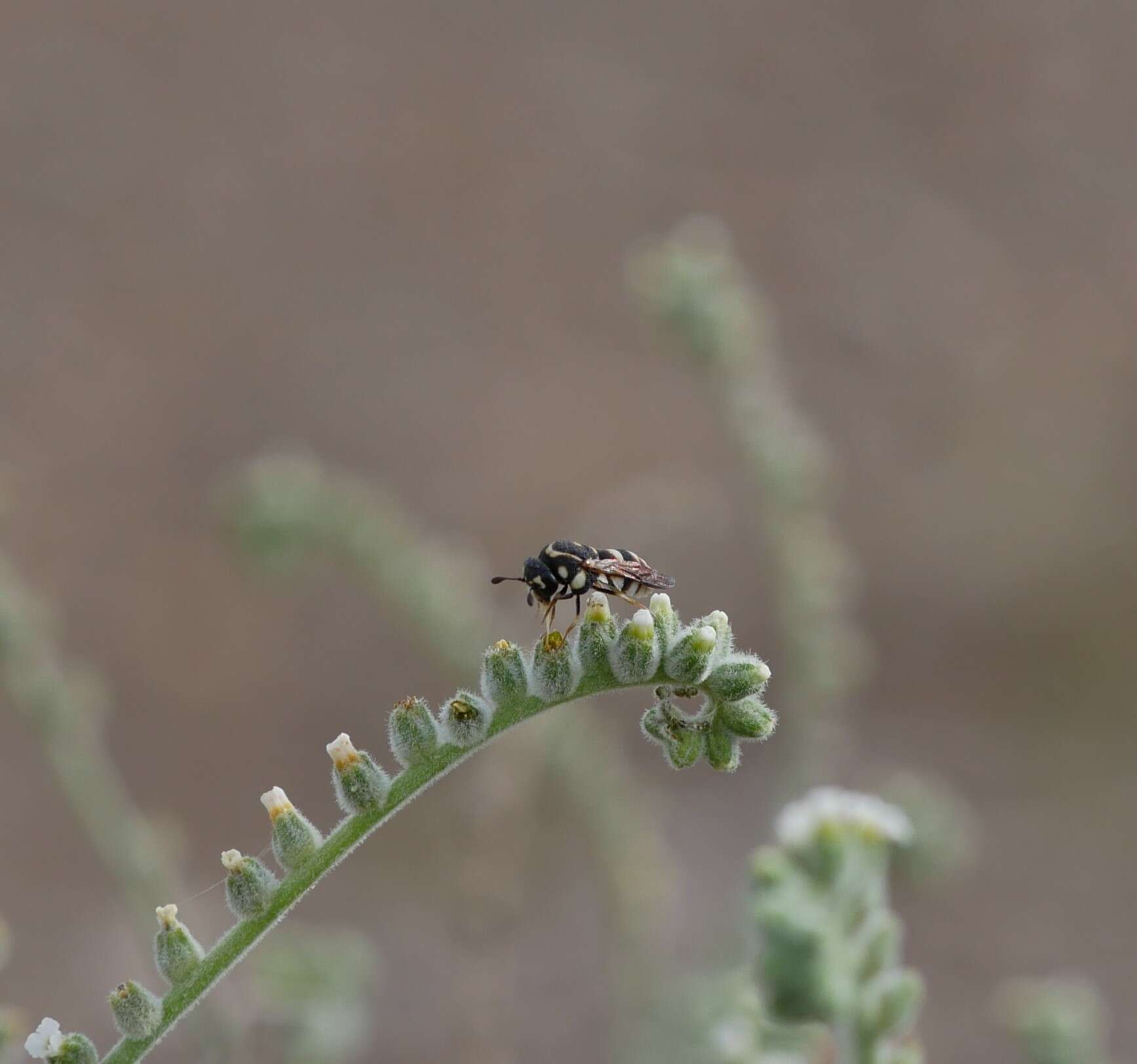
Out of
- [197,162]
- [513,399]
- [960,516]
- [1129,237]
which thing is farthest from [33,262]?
[1129,237]

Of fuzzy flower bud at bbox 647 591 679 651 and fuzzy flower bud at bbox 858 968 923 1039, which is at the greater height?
fuzzy flower bud at bbox 647 591 679 651

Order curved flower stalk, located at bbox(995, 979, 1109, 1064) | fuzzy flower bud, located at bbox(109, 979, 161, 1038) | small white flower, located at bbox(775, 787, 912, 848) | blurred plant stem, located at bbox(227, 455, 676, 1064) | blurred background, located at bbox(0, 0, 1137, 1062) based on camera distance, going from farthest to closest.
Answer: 1. blurred background, located at bbox(0, 0, 1137, 1062)
2. blurred plant stem, located at bbox(227, 455, 676, 1064)
3. curved flower stalk, located at bbox(995, 979, 1109, 1064)
4. small white flower, located at bbox(775, 787, 912, 848)
5. fuzzy flower bud, located at bbox(109, 979, 161, 1038)

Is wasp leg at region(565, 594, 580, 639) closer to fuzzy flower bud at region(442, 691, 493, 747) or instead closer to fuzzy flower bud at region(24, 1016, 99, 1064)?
fuzzy flower bud at region(442, 691, 493, 747)

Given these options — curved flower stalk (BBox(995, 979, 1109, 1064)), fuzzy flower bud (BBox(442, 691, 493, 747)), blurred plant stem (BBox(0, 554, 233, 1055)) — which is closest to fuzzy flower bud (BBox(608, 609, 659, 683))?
fuzzy flower bud (BBox(442, 691, 493, 747))

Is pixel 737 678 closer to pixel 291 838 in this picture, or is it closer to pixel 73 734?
pixel 291 838

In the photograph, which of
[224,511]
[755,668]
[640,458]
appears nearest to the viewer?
[755,668]

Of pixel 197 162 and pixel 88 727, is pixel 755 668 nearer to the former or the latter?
pixel 88 727
